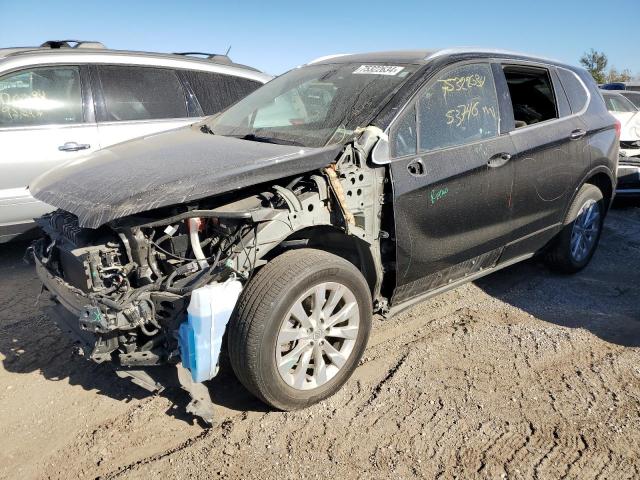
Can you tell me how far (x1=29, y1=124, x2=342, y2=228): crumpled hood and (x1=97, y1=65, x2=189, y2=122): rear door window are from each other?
1954 mm

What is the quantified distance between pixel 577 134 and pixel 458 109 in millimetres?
1387

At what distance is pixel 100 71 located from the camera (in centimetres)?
516

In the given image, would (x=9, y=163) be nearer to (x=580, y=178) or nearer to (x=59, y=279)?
(x=59, y=279)

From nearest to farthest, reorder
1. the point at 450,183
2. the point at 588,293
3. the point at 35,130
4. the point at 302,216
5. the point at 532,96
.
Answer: the point at 302,216 < the point at 450,183 < the point at 532,96 < the point at 588,293 < the point at 35,130

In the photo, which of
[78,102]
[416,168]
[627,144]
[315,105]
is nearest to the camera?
[416,168]

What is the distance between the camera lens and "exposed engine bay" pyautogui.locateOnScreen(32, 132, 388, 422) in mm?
2576

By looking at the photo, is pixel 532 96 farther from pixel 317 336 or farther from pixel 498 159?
pixel 317 336

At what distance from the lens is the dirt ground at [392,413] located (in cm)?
255

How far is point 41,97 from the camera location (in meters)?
4.83

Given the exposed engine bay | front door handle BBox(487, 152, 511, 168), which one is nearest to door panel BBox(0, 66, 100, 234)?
the exposed engine bay

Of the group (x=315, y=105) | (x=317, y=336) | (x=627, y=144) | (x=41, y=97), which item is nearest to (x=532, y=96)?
(x=315, y=105)

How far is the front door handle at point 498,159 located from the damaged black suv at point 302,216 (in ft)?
0.03

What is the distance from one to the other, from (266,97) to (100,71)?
2046 mm

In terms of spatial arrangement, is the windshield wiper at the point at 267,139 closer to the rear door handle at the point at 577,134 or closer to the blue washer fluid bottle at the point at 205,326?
the blue washer fluid bottle at the point at 205,326
